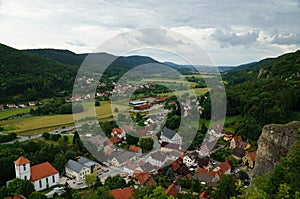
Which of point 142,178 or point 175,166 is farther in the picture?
point 175,166

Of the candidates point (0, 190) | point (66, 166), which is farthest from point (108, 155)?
point (0, 190)

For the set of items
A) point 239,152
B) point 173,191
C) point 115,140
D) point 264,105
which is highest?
point 264,105

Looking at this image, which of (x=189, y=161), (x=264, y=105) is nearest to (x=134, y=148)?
(x=189, y=161)

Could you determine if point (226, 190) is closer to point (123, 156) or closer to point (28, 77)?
point (123, 156)

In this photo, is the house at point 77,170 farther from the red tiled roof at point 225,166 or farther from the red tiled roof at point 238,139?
the red tiled roof at point 238,139

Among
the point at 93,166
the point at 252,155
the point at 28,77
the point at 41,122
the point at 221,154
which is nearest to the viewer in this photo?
the point at 93,166

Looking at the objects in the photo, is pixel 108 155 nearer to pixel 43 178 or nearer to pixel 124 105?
pixel 43 178

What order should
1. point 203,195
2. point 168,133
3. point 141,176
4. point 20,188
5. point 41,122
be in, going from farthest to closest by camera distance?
point 41,122 → point 168,133 → point 141,176 → point 203,195 → point 20,188

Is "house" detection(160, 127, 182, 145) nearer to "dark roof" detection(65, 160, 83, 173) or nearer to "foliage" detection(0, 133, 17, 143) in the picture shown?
"dark roof" detection(65, 160, 83, 173)
